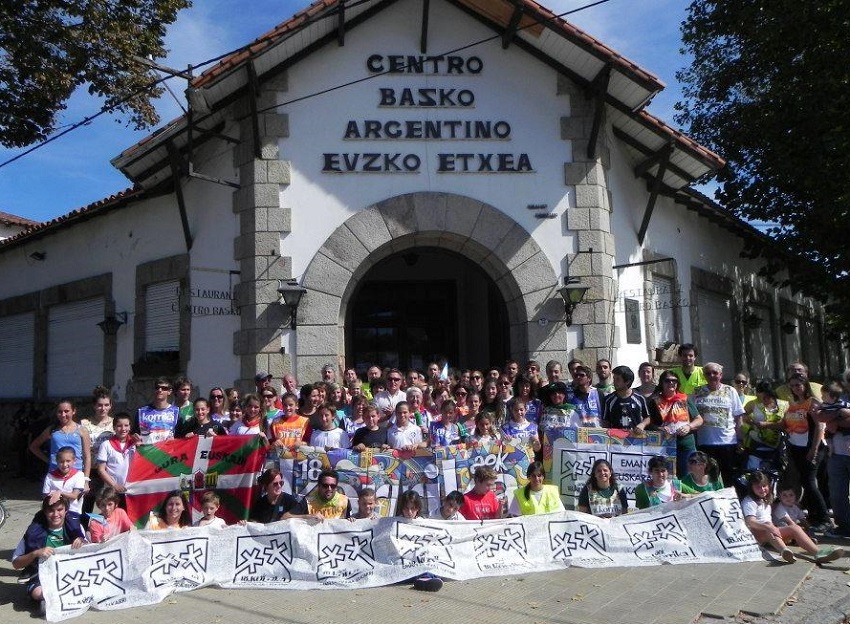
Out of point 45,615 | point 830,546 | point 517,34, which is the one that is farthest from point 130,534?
point 517,34

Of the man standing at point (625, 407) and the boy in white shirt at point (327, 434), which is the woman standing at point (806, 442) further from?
the boy in white shirt at point (327, 434)

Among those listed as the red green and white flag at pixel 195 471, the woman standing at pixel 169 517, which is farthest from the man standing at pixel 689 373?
the woman standing at pixel 169 517

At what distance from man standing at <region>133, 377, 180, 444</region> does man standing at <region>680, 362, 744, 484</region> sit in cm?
513

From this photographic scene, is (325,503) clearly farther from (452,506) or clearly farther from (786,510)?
(786,510)

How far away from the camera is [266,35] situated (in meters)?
9.77

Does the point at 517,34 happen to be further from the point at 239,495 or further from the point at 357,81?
the point at 239,495

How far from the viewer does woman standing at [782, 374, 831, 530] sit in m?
7.62

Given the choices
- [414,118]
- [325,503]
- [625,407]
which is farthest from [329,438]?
[414,118]

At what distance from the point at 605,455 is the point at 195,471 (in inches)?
147

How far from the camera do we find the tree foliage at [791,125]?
41.5 ft

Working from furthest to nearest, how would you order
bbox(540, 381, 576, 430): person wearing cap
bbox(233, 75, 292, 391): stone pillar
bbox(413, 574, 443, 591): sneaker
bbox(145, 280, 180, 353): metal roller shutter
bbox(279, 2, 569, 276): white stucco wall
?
bbox(145, 280, 180, 353): metal roller shutter, bbox(279, 2, 569, 276): white stucco wall, bbox(233, 75, 292, 391): stone pillar, bbox(540, 381, 576, 430): person wearing cap, bbox(413, 574, 443, 591): sneaker

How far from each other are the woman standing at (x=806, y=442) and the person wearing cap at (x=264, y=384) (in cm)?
506

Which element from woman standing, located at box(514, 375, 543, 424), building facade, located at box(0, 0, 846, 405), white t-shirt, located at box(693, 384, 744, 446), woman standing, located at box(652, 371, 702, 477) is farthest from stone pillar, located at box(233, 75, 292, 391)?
→ white t-shirt, located at box(693, 384, 744, 446)

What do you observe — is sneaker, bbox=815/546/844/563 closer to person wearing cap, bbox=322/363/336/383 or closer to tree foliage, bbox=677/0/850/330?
person wearing cap, bbox=322/363/336/383
